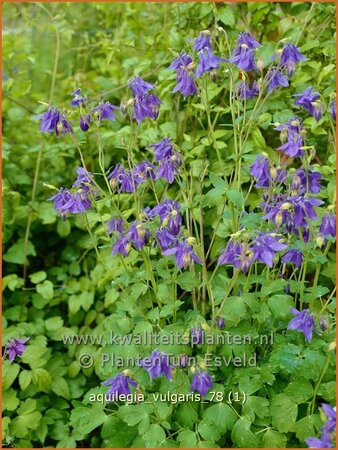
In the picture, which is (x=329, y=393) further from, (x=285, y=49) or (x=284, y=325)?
(x=285, y=49)

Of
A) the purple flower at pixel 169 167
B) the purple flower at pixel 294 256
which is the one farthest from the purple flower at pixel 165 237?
the purple flower at pixel 294 256

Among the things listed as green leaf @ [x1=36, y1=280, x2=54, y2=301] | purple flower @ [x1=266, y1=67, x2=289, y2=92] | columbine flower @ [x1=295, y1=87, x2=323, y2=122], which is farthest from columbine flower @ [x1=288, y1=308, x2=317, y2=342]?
green leaf @ [x1=36, y1=280, x2=54, y2=301]

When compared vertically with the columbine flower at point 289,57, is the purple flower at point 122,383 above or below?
below

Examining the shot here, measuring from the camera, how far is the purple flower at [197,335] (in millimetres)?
2029

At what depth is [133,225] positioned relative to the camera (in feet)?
6.68

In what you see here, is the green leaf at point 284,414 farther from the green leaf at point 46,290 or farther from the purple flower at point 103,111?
the green leaf at point 46,290

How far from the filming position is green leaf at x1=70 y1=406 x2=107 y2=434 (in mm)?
2211

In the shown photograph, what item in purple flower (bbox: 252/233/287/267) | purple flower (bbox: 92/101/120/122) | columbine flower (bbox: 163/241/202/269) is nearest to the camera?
purple flower (bbox: 252/233/287/267)

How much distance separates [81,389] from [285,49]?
170cm

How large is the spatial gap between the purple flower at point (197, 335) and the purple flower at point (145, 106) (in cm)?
69

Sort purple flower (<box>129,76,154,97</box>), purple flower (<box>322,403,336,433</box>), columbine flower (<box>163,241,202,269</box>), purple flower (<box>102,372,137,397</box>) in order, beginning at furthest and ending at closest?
1. purple flower (<box>129,76,154,97</box>)
2. purple flower (<box>102,372,137,397</box>)
3. columbine flower (<box>163,241,202,269</box>)
4. purple flower (<box>322,403,336,433</box>)

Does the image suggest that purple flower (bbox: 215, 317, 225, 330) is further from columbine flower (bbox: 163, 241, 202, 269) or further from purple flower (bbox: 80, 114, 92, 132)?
purple flower (bbox: 80, 114, 92, 132)

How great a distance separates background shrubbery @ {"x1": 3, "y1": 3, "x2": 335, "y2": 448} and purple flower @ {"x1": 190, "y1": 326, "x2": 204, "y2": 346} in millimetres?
65

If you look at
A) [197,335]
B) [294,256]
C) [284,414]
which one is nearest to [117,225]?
[197,335]
